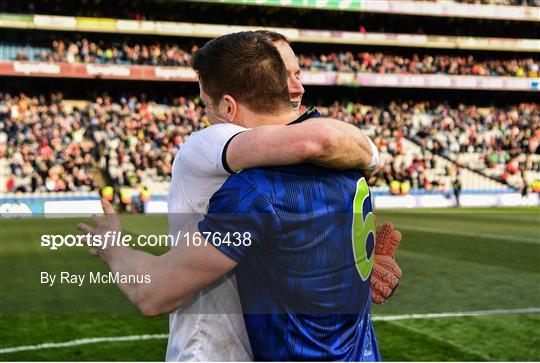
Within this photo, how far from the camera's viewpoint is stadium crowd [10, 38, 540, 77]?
38338 millimetres

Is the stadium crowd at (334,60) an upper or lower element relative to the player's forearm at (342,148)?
lower

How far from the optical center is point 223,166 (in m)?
1.87

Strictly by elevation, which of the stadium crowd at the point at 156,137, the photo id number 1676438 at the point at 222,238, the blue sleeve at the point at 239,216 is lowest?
the stadium crowd at the point at 156,137

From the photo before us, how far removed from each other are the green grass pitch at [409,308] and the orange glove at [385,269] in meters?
1.98

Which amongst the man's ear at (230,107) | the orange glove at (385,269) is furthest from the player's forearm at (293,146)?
the orange glove at (385,269)

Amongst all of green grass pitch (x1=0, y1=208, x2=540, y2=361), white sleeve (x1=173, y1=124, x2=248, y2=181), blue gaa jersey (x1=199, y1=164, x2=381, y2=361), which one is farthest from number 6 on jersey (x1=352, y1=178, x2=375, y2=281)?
green grass pitch (x1=0, y1=208, x2=540, y2=361)

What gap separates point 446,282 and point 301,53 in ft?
115

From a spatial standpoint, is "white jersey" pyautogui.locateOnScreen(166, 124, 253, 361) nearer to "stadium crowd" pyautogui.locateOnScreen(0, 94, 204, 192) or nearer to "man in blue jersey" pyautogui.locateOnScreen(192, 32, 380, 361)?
"man in blue jersey" pyautogui.locateOnScreen(192, 32, 380, 361)

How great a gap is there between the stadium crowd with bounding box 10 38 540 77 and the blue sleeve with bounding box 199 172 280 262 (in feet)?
122

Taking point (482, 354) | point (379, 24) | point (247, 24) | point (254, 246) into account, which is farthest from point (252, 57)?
point (379, 24)

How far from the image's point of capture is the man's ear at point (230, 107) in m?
1.95

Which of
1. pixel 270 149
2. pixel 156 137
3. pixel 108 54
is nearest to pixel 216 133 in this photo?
pixel 270 149

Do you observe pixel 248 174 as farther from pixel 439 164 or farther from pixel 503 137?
pixel 503 137

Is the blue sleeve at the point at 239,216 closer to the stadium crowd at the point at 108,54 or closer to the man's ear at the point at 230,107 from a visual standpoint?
the man's ear at the point at 230,107
